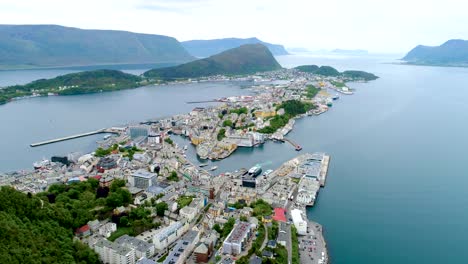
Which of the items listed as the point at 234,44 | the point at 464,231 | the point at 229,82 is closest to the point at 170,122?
the point at 464,231

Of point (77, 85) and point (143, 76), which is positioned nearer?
point (77, 85)

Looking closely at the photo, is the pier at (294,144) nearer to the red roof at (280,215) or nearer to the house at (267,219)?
the red roof at (280,215)

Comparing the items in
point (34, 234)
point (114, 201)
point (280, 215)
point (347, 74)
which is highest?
point (347, 74)

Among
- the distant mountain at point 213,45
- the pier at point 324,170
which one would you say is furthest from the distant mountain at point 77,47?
the pier at point 324,170

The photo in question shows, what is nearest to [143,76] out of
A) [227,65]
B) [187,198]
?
[227,65]

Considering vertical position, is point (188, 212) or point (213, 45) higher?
point (213, 45)

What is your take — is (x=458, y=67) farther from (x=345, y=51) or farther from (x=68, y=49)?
(x=345, y=51)

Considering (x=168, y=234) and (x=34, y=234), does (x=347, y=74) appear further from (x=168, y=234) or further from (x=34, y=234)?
(x=34, y=234)
